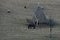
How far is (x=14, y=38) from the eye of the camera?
1892 mm

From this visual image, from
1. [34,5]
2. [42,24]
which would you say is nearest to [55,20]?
[42,24]

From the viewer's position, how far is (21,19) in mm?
2068

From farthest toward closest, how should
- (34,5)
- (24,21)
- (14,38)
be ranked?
(34,5) → (24,21) → (14,38)

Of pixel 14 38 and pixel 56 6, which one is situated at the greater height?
pixel 56 6

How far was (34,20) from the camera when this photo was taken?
199 cm

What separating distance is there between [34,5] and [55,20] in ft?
0.84

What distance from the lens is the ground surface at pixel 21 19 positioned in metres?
1.91

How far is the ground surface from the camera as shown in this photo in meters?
1.91

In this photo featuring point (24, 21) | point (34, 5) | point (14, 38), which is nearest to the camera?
point (14, 38)

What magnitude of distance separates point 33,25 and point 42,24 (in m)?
0.07

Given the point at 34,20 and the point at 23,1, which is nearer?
the point at 34,20

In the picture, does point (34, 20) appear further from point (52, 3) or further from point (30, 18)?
point (52, 3)

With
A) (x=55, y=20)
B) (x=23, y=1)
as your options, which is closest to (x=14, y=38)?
(x=55, y=20)

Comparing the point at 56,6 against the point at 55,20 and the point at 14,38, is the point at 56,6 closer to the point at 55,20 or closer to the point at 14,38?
the point at 55,20
